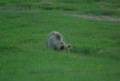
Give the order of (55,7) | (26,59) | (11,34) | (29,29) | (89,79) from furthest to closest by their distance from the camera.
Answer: (55,7), (29,29), (11,34), (26,59), (89,79)

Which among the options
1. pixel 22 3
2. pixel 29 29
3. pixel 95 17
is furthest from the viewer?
pixel 22 3

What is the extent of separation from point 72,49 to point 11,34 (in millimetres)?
6120

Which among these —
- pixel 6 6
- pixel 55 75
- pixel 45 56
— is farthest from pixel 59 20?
pixel 55 75

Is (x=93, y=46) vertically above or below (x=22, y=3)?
above

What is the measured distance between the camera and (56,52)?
43.4ft

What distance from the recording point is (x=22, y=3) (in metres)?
36.0

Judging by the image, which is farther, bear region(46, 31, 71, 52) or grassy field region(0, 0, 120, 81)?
bear region(46, 31, 71, 52)

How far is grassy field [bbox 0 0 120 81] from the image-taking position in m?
9.45

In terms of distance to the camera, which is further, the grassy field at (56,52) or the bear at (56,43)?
the bear at (56,43)

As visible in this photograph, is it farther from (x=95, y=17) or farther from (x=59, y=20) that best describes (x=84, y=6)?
(x=59, y=20)

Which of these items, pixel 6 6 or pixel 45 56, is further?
pixel 6 6

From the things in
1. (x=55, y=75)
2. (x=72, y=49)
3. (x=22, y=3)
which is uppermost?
(x=55, y=75)

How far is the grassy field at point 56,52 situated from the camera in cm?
945

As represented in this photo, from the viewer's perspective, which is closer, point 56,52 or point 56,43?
point 56,52
